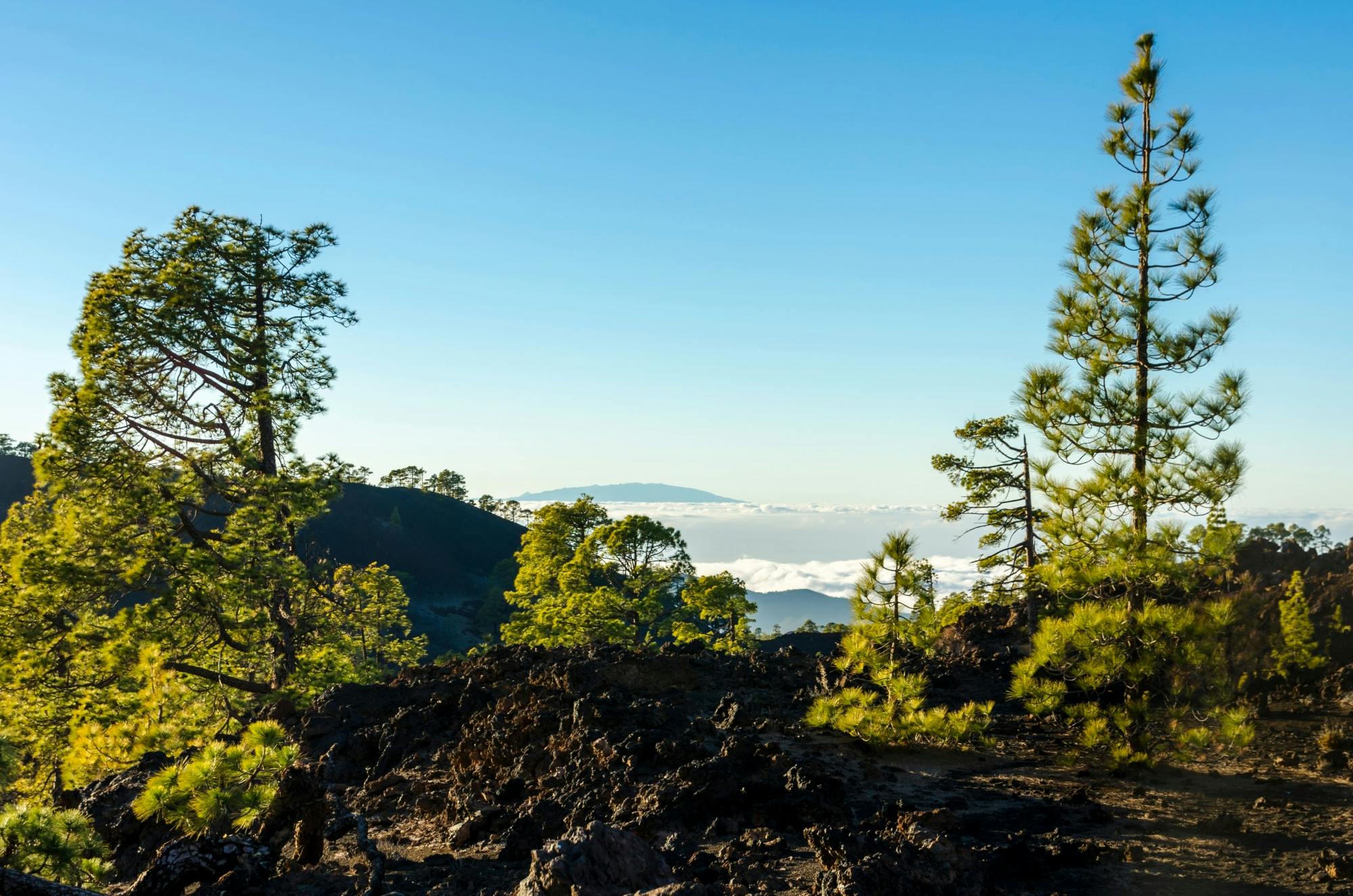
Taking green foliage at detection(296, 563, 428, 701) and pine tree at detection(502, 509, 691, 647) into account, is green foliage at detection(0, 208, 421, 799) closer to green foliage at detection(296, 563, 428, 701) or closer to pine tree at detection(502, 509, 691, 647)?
green foliage at detection(296, 563, 428, 701)

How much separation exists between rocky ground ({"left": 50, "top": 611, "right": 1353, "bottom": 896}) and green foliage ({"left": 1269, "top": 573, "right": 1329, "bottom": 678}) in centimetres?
62

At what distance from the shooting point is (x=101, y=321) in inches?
625

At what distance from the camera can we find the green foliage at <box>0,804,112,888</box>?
605 centimetres

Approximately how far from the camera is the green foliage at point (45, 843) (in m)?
6.05

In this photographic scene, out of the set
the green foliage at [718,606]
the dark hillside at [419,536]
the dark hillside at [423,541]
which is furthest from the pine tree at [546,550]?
the dark hillside at [419,536]

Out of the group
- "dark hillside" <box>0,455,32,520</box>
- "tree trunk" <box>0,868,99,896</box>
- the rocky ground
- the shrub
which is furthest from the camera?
"dark hillside" <box>0,455,32,520</box>

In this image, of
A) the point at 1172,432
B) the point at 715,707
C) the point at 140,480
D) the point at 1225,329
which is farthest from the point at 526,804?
the point at 140,480

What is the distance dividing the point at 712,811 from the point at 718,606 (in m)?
20.9

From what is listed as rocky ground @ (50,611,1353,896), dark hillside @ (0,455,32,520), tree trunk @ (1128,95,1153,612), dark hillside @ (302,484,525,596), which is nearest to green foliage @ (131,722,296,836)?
rocky ground @ (50,611,1353,896)

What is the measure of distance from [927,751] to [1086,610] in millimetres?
3312

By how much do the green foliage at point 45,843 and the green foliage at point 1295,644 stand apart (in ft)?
56.3

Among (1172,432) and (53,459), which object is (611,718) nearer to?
(1172,432)

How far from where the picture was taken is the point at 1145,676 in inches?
416

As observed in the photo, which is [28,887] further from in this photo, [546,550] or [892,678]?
[546,550]
